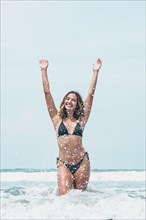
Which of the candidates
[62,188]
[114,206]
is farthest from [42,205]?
[114,206]

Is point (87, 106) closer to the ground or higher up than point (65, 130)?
higher up

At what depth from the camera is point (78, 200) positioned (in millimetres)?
7398

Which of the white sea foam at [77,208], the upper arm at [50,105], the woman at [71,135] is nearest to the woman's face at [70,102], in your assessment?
the woman at [71,135]

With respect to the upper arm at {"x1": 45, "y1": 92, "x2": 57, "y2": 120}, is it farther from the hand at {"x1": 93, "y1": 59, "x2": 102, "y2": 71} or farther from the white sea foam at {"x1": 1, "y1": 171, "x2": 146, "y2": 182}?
A: the white sea foam at {"x1": 1, "y1": 171, "x2": 146, "y2": 182}

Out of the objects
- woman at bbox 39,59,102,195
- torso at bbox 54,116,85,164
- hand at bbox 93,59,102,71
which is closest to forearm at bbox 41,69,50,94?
woman at bbox 39,59,102,195

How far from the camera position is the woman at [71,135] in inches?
305

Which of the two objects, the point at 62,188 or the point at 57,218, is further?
the point at 62,188

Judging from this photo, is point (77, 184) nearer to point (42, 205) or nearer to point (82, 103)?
point (42, 205)

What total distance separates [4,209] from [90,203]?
4.32 feet

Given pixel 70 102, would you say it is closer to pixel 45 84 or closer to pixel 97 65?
pixel 45 84

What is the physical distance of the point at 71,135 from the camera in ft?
25.4

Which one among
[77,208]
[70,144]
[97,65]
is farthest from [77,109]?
[77,208]

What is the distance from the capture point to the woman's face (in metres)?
7.74

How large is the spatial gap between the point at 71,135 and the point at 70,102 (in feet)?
1.68
